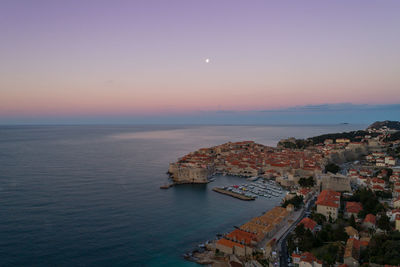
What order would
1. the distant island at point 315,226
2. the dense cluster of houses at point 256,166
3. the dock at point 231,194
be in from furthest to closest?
1. the dense cluster of houses at point 256,166
2. the dock at point 231,194
3. the distant island at point 315,226

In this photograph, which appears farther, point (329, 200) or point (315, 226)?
point (329, 200)

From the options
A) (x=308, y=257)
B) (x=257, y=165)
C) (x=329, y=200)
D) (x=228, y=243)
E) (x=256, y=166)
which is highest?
(x=329, y=200)

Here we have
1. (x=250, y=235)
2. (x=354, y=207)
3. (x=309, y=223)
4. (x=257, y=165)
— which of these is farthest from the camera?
(x=257, y=165)

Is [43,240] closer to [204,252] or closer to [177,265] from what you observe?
[177,265]

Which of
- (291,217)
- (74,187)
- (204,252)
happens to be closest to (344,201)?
(291,217)

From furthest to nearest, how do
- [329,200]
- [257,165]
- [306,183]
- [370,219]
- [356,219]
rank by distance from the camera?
[257,165] → [306,183] → [329,200] → [356,219] → [370,219]

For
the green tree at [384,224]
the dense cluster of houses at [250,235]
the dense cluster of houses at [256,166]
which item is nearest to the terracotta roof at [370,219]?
the green tree at [384,224]

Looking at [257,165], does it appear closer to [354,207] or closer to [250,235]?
[354,207]

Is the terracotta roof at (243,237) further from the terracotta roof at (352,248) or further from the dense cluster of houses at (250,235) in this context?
the terracotta roof at (352,248)

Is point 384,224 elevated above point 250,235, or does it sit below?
above

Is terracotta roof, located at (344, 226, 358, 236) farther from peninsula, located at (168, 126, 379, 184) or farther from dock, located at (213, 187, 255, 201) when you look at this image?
peninsula, located at (168, 126, 379, 184)

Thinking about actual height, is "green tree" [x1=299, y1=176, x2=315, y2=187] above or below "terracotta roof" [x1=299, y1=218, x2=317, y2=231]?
below

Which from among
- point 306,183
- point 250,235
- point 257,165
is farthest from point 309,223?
point 257,165

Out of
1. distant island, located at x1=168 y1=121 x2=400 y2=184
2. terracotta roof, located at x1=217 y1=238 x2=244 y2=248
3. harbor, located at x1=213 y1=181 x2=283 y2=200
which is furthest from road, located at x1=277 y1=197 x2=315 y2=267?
distant island, located at x1=168 y1=121 x2=400 y2=184
